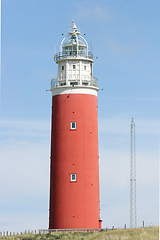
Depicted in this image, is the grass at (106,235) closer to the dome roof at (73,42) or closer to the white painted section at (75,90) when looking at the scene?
the white painted section at (75,90)

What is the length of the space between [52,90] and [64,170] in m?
8.83

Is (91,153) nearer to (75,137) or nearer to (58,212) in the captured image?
(75,137)

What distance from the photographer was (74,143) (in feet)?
191

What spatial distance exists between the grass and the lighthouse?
2492 millimetres

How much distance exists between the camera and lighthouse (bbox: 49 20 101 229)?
188 ft

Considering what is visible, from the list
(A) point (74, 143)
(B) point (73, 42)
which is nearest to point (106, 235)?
(A) point (74, 143)

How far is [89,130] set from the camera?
5884cm

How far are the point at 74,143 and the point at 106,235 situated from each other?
11.4m

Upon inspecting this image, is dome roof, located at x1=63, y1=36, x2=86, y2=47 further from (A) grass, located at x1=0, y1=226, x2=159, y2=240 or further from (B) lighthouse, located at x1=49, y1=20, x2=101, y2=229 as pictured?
(A) grass, located at x1=0, y1=226, x2=159, y2=240

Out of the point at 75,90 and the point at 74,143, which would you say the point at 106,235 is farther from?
the point at 75,90

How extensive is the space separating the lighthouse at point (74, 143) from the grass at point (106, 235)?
249cm

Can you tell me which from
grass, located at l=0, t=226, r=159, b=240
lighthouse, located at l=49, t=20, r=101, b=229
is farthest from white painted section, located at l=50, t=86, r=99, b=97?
grass, located at l=0, t=226, r=159, b=240

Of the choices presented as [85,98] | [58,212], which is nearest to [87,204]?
[58,212]

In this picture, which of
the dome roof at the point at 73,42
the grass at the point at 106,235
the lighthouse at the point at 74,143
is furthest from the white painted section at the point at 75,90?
the grass at the point at 106,235
